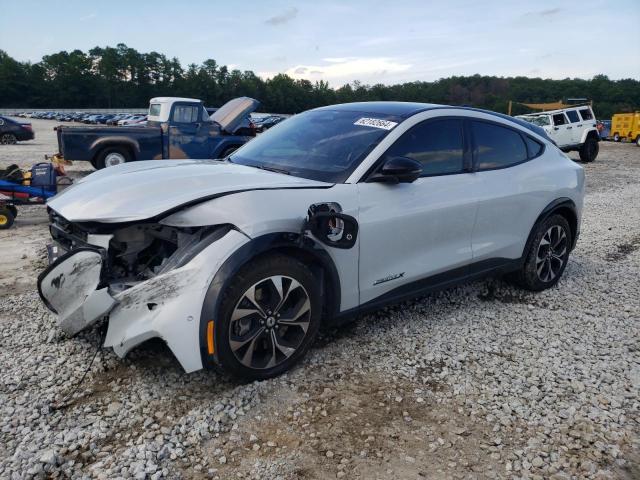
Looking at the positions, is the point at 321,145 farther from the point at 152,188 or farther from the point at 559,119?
the point at 559,119

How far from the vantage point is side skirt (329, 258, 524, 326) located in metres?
3.35

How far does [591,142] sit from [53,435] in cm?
2157

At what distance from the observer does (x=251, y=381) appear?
2943mm

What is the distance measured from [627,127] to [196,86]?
88821 millimetres

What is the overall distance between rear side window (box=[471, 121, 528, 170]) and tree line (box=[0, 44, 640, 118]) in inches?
2478

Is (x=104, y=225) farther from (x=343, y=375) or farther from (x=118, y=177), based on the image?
(x=343, y=375)

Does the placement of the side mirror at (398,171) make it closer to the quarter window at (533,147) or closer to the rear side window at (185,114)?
the quarter window at (533,147)

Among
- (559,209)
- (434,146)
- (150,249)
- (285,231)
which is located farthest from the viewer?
(559,209)

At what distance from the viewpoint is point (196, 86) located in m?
104

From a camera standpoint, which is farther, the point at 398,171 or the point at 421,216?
the point at 421,216

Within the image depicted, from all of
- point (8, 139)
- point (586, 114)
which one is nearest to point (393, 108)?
point (586, 114)

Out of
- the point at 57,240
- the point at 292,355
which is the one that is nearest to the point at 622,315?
the point at 292,355

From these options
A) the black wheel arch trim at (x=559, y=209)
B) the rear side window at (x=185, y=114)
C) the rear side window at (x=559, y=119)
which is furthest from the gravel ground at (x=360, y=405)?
the rear side window at (x=559, y=119)

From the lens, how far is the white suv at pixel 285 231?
106 inches
